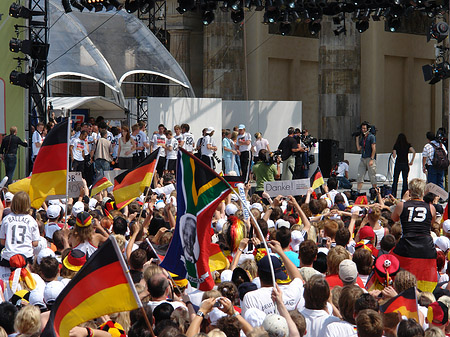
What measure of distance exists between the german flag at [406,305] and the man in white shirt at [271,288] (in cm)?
93

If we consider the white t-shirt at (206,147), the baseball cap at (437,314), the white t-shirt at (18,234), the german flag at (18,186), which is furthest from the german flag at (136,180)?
the white t-shirt at (206,147)

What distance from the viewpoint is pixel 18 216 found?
9281 millimetres

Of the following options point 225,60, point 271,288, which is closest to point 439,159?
point 271,288

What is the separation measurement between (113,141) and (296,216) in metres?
11.1

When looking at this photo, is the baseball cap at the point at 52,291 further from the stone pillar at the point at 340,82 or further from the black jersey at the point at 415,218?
the stone pillar at the point at 340,82

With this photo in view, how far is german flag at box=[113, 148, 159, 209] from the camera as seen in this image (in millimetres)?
11594

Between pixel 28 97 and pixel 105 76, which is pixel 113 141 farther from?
pixel 105 76

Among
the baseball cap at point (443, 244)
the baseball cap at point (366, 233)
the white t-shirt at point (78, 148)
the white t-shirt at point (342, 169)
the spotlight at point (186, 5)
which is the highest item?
the spotlight at point (186, 5)

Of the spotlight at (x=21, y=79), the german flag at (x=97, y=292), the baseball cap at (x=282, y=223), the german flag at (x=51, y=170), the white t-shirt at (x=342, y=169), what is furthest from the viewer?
the white t-shirt at (x=342, y=169)

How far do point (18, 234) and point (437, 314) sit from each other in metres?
4.69

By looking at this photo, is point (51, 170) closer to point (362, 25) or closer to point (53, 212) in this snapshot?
point (53, 212)

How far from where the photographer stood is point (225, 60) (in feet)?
112

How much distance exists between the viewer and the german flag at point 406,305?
20.5 ft

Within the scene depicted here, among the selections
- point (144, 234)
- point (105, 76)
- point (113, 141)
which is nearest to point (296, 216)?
point (144, 234)
